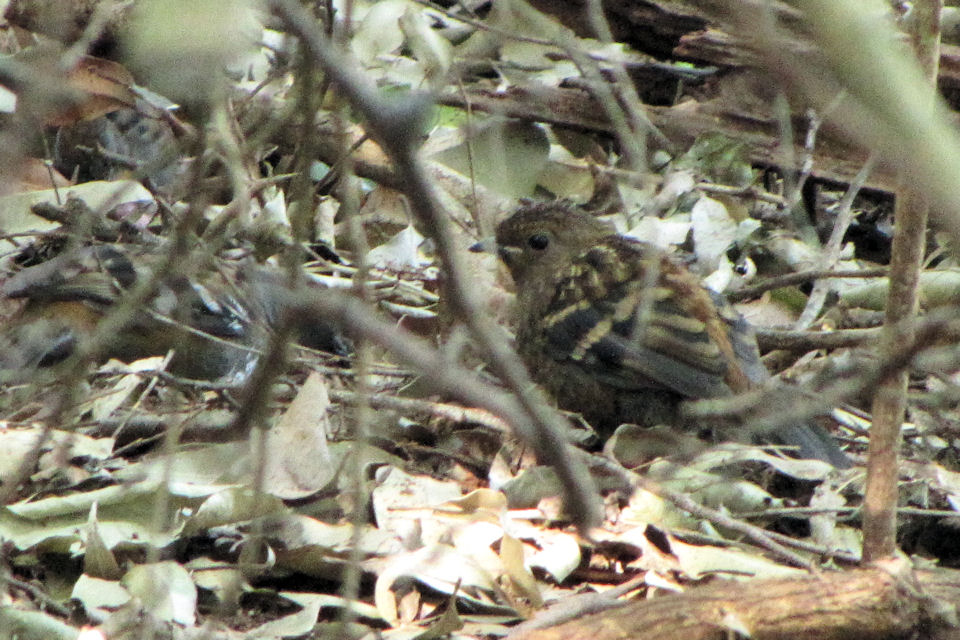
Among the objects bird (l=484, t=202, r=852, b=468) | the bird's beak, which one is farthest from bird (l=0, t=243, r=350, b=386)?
bird (l=484, t=202, r=852, b=468)

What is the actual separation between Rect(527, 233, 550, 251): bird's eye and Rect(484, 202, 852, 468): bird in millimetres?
205

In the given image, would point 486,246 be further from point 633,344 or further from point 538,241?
point 633,344

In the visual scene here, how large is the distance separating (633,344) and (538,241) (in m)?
1.13

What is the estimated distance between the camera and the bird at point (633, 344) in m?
5.01

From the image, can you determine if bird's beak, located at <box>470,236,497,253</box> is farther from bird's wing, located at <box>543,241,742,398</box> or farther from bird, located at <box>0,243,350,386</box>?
bird, located at <box>0,243,350,386</box>

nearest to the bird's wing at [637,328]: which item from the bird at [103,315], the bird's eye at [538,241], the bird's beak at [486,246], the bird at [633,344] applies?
the bird at [633,344]

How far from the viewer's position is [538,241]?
604cm

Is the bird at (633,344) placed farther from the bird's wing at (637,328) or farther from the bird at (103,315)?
the bird at (103,315)

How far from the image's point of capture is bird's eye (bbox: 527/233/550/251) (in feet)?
19.8

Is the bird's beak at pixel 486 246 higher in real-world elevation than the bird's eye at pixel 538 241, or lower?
lower

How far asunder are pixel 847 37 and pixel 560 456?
1.89ft

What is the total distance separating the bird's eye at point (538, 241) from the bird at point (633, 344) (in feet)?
0.67

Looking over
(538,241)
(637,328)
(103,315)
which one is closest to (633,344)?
(637,328)

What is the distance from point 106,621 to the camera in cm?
335
